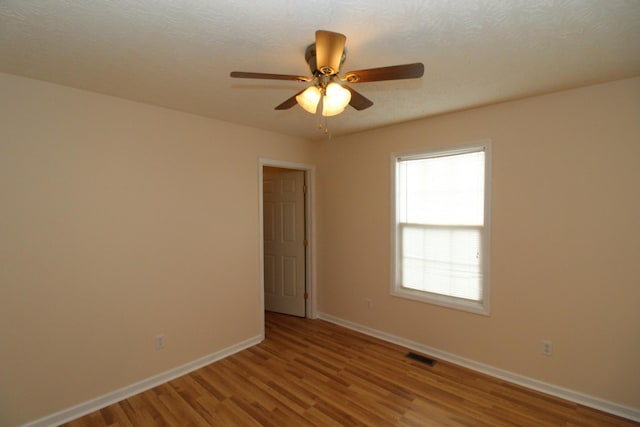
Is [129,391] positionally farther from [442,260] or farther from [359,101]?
[442,260]

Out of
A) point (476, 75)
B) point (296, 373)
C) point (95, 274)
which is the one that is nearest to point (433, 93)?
point (476, 75)

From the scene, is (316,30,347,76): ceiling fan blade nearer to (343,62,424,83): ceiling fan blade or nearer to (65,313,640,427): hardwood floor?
(343,62,424,83): ceiling fan blade

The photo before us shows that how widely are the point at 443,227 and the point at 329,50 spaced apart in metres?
2.29

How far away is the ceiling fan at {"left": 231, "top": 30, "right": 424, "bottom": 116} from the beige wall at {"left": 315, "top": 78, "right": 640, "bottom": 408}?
1.68 metres

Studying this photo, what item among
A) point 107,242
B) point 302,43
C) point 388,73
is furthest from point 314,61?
point 107,242

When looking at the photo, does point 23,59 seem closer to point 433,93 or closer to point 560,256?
point 433,93

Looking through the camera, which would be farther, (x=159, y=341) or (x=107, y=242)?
(x=159, y=341)

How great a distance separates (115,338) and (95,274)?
56 centimetres

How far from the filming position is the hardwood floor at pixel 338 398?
84.0 inches

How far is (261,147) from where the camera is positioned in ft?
11.3

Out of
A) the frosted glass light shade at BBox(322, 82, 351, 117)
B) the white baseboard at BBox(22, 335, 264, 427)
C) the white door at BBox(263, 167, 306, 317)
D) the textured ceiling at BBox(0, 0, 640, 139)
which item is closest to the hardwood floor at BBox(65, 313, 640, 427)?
the white baseboard at BBox(22, 335, 264, 427)

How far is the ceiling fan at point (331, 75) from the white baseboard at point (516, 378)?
262 centimetres

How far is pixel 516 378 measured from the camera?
2561 millimetres

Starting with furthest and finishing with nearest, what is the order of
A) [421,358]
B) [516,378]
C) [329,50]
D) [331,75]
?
[421,358] < [516,378] < [331,75] < [329,50]
